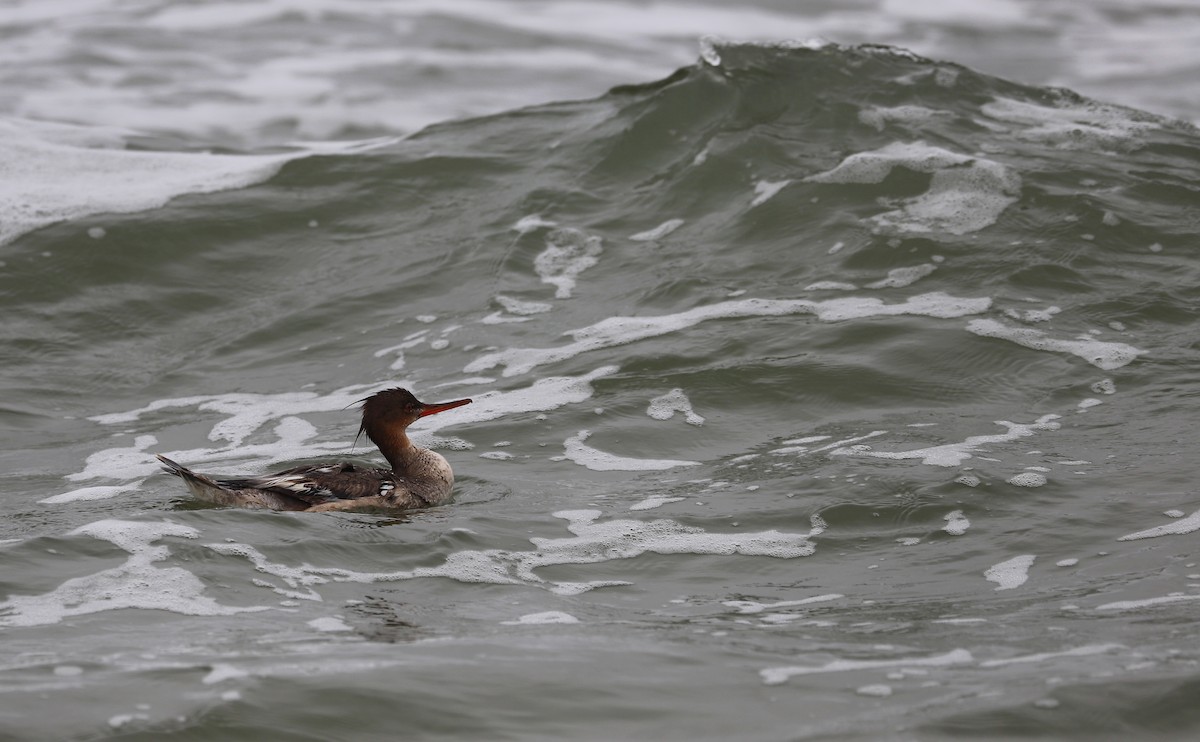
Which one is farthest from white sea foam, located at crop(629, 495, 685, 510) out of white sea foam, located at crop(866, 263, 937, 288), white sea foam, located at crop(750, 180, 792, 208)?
white sea foam, located at crop(750, 180, 792, 208)

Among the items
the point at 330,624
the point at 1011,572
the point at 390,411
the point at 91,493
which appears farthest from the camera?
the point at 390,411

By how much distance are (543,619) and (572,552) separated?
0.89 meters

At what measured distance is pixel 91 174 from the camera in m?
12.2

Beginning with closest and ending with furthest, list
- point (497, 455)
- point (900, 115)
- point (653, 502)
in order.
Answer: point (653, 502), point (497, 455), point (900, 115)

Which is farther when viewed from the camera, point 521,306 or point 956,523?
point 521,306

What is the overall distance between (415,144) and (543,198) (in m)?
1.93

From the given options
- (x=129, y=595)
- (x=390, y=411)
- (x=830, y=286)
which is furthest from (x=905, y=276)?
(x=129, y=595)

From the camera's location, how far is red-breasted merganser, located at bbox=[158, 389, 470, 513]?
6703mm

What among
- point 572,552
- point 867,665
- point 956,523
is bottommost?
point 867,665

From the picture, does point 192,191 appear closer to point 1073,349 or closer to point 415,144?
point 415,144

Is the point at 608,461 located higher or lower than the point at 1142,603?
higher

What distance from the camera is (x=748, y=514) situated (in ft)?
21.5

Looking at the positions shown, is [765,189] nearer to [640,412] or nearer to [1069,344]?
[1069,344]

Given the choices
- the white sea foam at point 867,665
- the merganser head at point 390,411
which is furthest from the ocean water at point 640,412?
the merganser head at point 390,411
